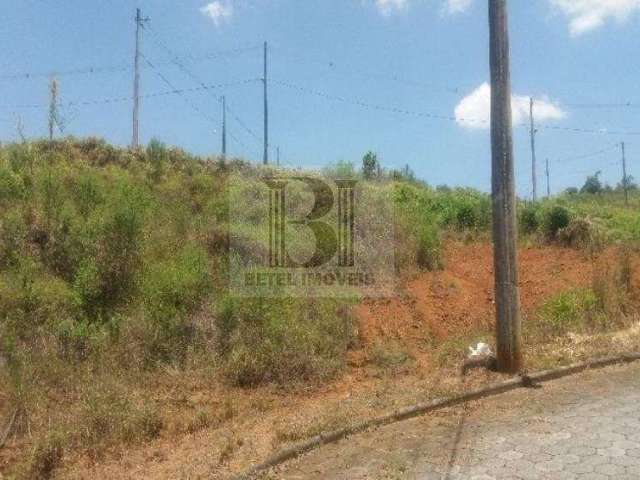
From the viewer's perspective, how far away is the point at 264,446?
4934mm

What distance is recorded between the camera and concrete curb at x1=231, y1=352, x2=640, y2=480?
4.67 metres

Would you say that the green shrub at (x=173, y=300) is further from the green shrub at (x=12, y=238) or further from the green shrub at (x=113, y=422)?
the green shrub at (x=12, y=238)

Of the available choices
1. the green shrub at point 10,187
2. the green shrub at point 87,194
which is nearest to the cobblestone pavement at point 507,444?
the green shrub at point 87,194

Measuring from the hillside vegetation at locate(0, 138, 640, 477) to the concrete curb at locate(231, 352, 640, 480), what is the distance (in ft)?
4.11

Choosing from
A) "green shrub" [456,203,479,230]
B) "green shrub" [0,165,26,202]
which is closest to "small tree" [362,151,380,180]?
"green shrub" [456,203,479,230]

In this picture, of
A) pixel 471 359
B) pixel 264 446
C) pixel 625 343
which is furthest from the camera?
pixel 625 343

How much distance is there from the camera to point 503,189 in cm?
625

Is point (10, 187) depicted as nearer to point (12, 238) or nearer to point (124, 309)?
point (12, 238)

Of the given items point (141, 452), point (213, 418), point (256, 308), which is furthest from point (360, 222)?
point (141, 452)

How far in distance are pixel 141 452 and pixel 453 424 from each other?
2.75m

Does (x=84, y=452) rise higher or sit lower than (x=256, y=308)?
lower

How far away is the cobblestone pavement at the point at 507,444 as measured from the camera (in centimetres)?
418

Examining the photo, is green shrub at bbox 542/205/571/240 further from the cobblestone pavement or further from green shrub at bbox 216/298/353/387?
the cobblestone pavement

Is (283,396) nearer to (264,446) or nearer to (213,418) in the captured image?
(213,418)
